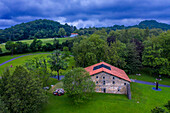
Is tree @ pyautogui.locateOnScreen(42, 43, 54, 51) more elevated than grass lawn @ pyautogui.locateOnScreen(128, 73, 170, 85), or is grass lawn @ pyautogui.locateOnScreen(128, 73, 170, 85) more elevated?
tree @ pyautogui.locateOnScreen(42, 43, 54, 51)

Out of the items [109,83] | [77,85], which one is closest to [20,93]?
[77,85]

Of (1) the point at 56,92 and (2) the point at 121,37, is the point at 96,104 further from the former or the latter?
(2) the point at 121,37

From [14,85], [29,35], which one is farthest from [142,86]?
[29,35]

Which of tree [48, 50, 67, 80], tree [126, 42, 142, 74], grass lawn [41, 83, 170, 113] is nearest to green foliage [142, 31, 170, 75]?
tree [126, 42, 142, 74]

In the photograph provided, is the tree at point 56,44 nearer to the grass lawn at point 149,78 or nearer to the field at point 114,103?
the grass lawn at point 149,78

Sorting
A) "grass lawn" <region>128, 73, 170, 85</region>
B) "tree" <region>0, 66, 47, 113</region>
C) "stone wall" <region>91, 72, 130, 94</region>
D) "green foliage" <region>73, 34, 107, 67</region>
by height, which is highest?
"green foliage" <region>73, 34, 107, 67</region>

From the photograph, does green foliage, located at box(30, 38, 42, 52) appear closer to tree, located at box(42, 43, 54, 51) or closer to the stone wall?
tree, located at box(42, 43, 54, 51)
